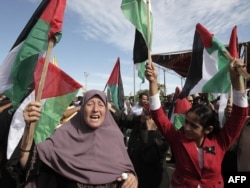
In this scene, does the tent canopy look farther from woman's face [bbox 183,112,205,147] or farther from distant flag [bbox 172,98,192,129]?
woman's face [bbox 183,112,205,147]

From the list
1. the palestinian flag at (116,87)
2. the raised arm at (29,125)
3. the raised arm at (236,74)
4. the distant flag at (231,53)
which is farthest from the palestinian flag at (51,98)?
the palestinian flag at (116,87)

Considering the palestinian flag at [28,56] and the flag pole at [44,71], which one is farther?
the palestinian flag at [28,56]

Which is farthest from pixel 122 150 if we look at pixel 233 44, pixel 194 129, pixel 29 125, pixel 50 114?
pixel 233 44

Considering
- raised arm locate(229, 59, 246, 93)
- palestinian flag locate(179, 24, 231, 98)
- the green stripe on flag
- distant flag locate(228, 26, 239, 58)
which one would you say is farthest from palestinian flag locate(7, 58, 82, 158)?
distant flag locate(228, 26, 239, 58)

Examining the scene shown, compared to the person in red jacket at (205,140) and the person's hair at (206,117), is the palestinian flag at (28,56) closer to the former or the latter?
the person in red jacket at (205,140)

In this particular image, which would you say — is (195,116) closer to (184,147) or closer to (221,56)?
(184,147)

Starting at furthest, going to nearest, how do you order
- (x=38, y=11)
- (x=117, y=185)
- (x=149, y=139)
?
(x=149, y=139) → (x=38, y=11) → (x=117, y=185)

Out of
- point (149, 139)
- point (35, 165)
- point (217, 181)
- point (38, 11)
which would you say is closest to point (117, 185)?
point (35, 165)

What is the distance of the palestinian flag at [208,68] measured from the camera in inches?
141

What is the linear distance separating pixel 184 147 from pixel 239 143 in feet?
2.56

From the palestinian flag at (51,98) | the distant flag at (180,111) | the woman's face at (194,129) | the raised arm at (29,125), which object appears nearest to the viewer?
the raised arm at (29,125)

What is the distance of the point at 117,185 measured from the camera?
92.4 inches

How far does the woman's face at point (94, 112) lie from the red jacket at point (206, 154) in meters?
0.68

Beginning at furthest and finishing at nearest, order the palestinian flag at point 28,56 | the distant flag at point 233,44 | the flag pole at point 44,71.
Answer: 1. the distant flag at point 233,44
2. the palestinian flag at point 28,56
3. the flag pole at point 44,71
